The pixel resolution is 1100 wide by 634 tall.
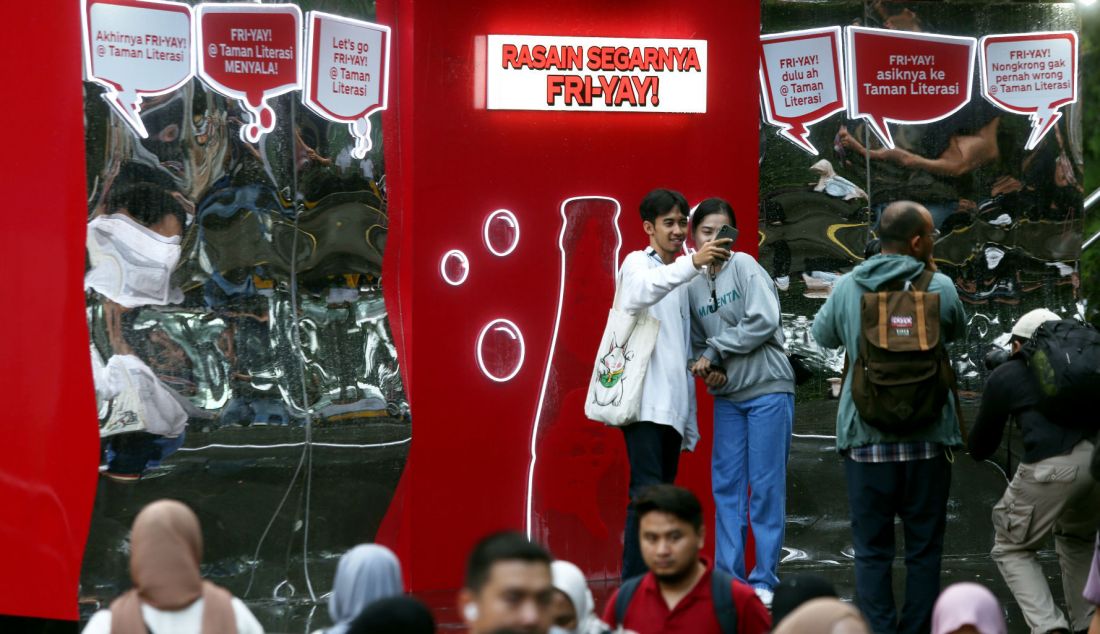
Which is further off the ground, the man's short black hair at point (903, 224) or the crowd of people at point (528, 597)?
the man's short black hair at point (903, 224)

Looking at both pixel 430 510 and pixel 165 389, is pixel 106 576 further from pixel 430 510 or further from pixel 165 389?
pixel 430 510

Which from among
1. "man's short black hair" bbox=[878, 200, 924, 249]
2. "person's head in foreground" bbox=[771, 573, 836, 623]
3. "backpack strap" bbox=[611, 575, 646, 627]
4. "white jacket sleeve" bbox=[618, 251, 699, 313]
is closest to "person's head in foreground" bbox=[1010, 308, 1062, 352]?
"man's short black hair" bbox=[878, 200, 924, 249]

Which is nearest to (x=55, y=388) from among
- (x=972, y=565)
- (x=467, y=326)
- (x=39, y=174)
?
(x=39, y=174)

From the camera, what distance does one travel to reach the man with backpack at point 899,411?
21.2 ft

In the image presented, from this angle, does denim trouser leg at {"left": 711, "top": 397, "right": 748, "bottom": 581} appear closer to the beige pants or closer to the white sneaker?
the white sneaker

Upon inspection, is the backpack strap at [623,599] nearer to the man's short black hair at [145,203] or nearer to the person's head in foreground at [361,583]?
the person's head in foreground at [361,583]

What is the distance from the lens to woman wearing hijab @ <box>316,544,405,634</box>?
475cm

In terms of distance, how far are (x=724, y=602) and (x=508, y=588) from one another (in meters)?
1.27

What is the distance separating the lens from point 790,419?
7.32 m

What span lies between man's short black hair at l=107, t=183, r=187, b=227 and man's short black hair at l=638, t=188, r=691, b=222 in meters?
2.12

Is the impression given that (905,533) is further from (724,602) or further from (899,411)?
(724,602)

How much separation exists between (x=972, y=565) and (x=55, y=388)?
461 centimetres

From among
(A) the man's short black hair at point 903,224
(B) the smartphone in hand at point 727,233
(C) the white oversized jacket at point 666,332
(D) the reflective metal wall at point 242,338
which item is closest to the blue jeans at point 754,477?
(C) the white oversized jacket at point 666,332

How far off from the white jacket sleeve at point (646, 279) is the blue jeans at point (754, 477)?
68cm
